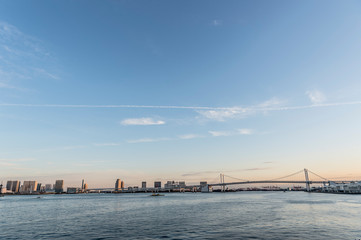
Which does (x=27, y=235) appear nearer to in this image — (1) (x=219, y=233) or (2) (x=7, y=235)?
(2) (x=7, y=235)

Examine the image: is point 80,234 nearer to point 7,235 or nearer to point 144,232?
point 144,232

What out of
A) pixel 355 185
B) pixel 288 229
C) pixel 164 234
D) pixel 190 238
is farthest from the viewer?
pixel 355 185

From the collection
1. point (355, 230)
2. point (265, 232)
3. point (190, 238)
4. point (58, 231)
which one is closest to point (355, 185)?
point (355, 230)

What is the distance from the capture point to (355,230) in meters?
28.4

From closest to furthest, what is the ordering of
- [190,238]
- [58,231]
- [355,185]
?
[190,238], [58,231], [355,185]

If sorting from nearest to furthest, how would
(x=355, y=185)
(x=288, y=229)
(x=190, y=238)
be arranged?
1. (x=190, y=238)
2. (x=288, y=229)
3. (x=355, y=185)

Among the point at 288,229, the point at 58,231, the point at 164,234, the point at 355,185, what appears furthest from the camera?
the point at 355,185

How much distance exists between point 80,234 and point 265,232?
999 inches

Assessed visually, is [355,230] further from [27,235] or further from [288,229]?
[27,235]

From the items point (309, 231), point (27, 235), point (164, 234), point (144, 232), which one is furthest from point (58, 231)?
point (309, 231)

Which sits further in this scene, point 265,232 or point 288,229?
point 288,229

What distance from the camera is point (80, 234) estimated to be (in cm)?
2897

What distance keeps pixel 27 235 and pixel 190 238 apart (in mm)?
23173

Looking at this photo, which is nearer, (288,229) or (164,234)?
(164,234)
